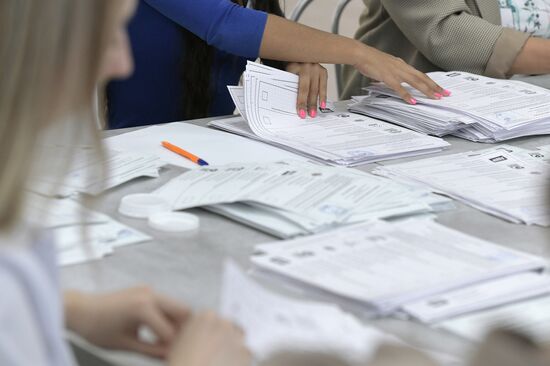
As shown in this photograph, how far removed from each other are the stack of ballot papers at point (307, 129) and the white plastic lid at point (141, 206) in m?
0.33

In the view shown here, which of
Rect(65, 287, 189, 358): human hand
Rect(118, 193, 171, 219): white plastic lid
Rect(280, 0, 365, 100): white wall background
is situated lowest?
Rect(280, 0, 365, 100): white wall background

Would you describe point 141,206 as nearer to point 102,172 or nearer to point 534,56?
point 102,172

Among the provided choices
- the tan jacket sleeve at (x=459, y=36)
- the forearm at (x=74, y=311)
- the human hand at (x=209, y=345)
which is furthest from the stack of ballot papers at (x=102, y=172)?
the tan jacket sleeve at (x=459, y=36)

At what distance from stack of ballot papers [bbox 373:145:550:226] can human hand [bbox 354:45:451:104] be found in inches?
9.4

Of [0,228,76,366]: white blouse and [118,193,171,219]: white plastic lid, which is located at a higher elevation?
[0,228,76,366]: white blouse

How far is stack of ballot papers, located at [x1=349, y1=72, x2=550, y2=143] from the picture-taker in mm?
1529

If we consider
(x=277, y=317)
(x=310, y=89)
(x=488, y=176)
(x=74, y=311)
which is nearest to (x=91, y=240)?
(x=74, y=311)

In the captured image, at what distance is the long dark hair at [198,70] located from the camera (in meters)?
1.81

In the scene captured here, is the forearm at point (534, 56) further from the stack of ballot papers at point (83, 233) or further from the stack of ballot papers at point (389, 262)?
the stack of ballot papers at point (83, 233)

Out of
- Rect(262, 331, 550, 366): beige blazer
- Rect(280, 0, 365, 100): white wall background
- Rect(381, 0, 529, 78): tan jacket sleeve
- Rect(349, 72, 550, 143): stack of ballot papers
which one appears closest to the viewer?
Rect(262, 331, 550, 366): beige blazer

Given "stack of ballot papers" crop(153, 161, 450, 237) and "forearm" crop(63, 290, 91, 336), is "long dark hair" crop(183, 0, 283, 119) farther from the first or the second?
"forearm" crop(63, 290, 91, 336)

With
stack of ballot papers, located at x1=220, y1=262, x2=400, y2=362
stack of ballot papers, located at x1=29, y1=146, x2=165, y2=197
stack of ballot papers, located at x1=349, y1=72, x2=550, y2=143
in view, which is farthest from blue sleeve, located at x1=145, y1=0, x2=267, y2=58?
stack of ballot papers, located at x1=220, y1=262, x2=400, y2=362

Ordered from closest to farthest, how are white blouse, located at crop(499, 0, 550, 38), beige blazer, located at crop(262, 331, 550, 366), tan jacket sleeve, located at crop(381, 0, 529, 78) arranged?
1. beige blazer, located at crop(262, 331, 550, 366)
2. tan jacket sleeve, located at crop(381, 0, 529, 78)
3. white blouse, located at crop(499, 0, 550, 38)

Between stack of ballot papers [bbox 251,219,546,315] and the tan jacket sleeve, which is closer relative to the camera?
stack of ballot papers [bbox 251,219,546,315]
